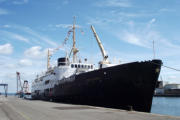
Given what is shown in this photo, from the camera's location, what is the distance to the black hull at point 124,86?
19.1 m

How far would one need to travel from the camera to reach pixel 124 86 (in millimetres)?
20016

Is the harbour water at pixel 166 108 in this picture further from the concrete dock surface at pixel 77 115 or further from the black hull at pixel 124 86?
the concrete dock surface at pixel 77 115

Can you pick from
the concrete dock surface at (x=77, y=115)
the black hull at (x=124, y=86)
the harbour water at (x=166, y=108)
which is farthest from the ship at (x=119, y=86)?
the harbour water at (x=166, y=108)

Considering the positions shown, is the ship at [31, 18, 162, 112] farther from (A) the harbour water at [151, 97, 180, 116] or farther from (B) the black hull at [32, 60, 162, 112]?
(A) the harbour water at [151, 97, 180, 116]

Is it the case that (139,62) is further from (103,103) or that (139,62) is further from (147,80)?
(103,103)

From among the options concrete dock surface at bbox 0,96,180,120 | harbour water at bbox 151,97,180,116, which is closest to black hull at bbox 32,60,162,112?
concrete dock surface at bbox 0,96,180,120

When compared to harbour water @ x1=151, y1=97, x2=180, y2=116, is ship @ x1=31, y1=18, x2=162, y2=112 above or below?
above

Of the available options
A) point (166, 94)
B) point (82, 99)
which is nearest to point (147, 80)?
point (82, 99)

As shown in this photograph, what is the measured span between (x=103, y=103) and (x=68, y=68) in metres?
14.5

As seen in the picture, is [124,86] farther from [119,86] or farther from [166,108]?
[166,108]

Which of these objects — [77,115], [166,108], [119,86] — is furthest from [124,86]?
[166,108]

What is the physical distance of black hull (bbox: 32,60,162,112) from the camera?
19.1m

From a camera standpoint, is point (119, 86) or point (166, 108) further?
point (166, 108)

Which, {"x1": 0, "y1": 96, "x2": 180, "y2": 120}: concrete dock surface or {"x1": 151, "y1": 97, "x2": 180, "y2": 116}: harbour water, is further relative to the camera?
{"x1": 151, "y1": 97, "x2": 180, "y2": 116}: harbour water
